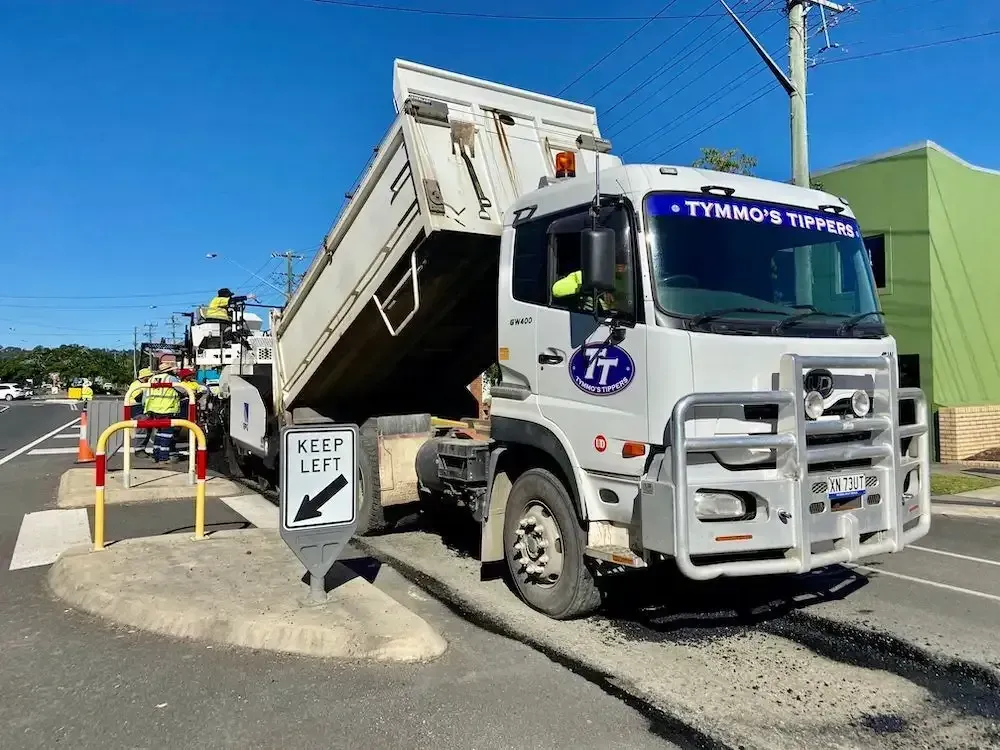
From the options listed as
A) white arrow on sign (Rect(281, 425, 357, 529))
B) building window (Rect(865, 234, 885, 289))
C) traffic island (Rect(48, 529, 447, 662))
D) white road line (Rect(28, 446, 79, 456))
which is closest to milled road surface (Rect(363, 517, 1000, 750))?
traffic island (Rect(48, 529, 447, 662))

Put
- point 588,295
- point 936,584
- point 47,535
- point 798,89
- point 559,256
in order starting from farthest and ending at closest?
point 798,89 < point 47,535 < point 936,584 < point 559,256 < point 588,295

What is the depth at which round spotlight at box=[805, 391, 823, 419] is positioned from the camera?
14.3 ft

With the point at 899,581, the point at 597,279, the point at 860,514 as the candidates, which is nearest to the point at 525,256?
the point at 597,279

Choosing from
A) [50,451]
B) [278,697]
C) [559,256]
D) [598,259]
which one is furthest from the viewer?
[50,451]

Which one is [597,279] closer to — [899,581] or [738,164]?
[899,581]

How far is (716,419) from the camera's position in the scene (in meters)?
4.27

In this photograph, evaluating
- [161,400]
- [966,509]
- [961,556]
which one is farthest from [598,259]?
[161,400]

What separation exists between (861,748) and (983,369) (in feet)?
48.0

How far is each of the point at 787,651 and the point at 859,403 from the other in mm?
1542

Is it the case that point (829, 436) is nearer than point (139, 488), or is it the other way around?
point (829, 436)

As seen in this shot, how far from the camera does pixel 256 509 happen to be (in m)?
9.33

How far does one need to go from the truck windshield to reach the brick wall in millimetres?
10861

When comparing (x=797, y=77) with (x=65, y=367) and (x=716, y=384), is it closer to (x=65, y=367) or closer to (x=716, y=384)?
(x=716, y=384)

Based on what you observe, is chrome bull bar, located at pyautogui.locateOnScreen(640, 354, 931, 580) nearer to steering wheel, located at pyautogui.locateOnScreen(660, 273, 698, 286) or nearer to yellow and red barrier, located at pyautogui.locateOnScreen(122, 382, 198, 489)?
steering wheel, located at pyautogui.locateOnScreen(660, 273, 698, 286)
